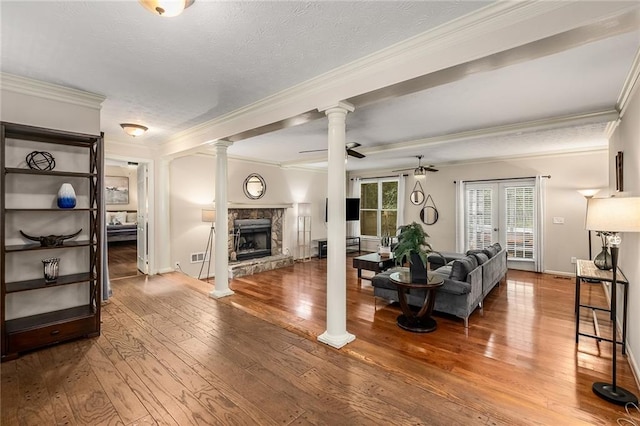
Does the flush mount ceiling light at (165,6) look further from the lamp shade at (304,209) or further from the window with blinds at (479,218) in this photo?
the window with blinds at (479,218)

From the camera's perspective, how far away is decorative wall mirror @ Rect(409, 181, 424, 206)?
8.13 meters

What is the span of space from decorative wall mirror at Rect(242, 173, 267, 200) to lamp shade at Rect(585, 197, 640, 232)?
6119mm

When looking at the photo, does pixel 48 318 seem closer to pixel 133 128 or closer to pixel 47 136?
pixel 47 136

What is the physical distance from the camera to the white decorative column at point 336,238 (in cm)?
280

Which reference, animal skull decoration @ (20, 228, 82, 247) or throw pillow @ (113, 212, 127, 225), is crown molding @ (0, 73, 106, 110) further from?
throw pillow @ (113, 212, 127, 225)

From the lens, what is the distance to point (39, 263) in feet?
9.55

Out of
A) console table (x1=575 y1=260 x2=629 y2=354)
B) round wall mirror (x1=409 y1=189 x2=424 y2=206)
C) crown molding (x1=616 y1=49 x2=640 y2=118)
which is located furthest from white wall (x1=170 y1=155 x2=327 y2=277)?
crown molding (x1=616 y1=49 x2=640 y2=118)

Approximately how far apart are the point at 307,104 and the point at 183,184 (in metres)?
3.97

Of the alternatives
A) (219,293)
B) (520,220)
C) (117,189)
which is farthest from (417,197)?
(117,189)

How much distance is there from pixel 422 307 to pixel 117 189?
973cm

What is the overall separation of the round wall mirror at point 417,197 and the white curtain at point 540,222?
2.59 meters

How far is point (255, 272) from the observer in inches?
258

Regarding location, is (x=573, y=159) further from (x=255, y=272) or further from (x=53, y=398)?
(x=53, y=398)

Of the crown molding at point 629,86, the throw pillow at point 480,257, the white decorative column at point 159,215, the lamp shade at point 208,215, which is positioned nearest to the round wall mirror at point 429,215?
the throw pillow at point 480,257
